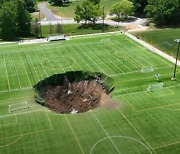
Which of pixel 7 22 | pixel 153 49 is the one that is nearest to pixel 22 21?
pixel 7 22

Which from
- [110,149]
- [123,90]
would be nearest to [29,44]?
[123,90]

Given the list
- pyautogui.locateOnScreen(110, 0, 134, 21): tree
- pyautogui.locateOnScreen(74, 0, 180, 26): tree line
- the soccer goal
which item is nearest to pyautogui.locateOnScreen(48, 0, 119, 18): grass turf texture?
pyautogui.locateOnScreen(74, 0, 180, 26): tree line

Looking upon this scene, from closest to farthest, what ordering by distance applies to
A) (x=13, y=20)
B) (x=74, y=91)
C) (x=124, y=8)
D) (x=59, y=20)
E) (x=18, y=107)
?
1. (x=18, y=107)
2. (x=74, y=91)
3. (x=13, y=20)
4. (x=124, y=8)
5. (x=59, y=20)

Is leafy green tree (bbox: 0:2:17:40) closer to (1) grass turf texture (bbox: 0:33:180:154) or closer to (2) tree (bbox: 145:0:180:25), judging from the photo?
(1) grass turf texture (bbox: 0:33:180:154)

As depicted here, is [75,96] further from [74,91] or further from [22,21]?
[22,21]

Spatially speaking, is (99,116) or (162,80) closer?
(99,116)

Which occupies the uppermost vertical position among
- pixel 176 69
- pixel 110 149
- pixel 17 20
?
pixel 17 20

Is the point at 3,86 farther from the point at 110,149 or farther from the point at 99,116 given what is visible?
the point at 110,149
